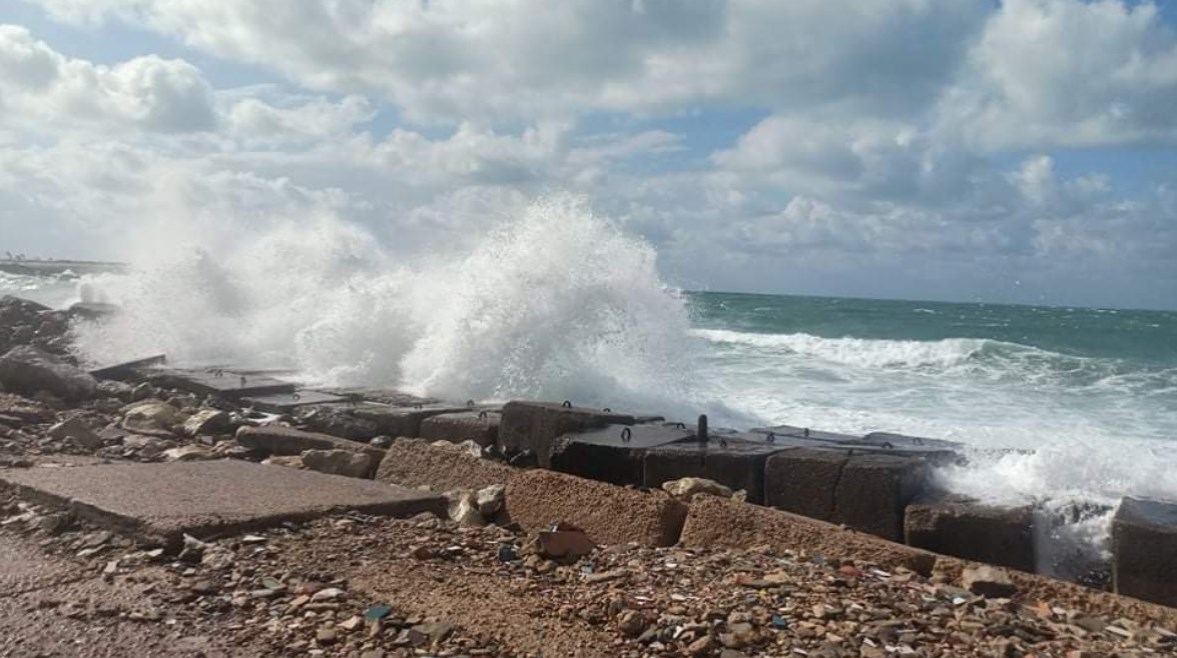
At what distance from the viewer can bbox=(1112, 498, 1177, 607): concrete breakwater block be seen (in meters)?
3.55

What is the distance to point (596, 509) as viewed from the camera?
429cm

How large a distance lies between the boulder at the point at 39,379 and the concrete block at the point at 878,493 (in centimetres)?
687

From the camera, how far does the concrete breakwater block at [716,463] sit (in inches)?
196

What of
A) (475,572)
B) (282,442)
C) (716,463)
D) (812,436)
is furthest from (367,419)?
(475,572)

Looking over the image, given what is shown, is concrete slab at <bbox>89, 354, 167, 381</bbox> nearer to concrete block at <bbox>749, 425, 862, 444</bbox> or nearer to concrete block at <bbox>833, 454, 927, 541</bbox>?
concrete block at <bbox>749, 425, 862, 444</bbox>

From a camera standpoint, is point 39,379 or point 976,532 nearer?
point 976,532

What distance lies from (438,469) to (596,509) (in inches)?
47.1

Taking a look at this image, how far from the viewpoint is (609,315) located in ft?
33.4

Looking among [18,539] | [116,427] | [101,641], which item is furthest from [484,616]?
[116,427]

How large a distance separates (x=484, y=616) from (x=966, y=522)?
6.98 feet

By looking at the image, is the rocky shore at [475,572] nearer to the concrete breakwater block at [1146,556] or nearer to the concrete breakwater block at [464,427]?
the concrete breakwater block at [1146,556]

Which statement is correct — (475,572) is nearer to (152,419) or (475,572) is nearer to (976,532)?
(976,532)

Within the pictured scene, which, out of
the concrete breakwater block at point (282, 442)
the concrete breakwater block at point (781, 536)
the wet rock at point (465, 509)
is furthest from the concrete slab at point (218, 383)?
the concrete breakwater block at point (781, 536)

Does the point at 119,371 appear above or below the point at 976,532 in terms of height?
above
